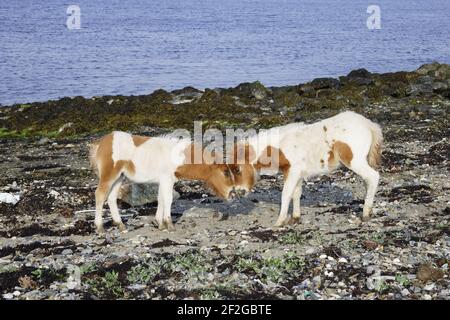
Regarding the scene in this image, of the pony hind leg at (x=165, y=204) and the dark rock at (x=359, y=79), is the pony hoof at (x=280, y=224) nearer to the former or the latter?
the pony hind leg at (x=165, y=204)

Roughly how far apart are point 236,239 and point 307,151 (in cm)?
258

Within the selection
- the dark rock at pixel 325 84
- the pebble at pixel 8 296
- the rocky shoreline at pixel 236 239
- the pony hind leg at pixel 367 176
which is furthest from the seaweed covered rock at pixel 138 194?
the dark rock at pixel 325 84

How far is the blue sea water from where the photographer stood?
58.3m

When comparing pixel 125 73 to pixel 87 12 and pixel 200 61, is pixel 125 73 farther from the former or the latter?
pixel 87 12

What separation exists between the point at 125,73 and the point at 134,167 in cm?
5001

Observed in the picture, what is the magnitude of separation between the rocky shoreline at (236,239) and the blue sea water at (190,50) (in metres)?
31.2

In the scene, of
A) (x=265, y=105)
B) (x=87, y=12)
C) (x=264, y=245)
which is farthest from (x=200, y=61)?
(x=87, y=12)

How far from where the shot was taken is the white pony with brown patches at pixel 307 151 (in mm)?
14164

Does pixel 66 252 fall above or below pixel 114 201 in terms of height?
below

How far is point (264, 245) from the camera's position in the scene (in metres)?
12.8

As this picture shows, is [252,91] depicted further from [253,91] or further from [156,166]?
[156,166]

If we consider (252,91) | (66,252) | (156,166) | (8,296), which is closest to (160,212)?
(156,166)

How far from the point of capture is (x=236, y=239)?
13.4 metres

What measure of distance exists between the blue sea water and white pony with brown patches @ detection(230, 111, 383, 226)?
37.5 m
